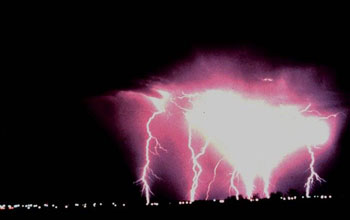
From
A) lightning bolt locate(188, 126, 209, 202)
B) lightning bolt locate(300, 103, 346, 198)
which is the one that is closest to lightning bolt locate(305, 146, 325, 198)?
lightning bolt locate(300, 103, 346, 198)

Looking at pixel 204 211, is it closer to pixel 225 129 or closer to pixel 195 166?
pixel 195 166

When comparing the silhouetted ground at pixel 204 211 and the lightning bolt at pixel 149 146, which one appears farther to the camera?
the lightning bolt at pixel 149 146

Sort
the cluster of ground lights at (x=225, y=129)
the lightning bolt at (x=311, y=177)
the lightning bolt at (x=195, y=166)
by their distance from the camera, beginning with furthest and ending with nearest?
1. the lightning bolt at (x=311, y=177)
2. the lightning bolt at (x=195, y=166)
3. the cluster of ground lights at (x=225, y=129)

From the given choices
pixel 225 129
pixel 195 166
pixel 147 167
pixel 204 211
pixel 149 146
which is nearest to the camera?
pixel 204 211

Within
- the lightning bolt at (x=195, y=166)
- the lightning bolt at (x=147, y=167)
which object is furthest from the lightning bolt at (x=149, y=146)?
the lightning bolt at (x=195, y=166)

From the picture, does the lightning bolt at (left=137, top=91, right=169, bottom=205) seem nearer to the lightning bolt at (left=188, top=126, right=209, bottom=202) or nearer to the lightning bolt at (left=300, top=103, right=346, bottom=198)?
the lightning bolt at (left=188, top=126, right=209, bottom=202)

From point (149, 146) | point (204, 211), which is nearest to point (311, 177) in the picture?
→ point (149, 146)

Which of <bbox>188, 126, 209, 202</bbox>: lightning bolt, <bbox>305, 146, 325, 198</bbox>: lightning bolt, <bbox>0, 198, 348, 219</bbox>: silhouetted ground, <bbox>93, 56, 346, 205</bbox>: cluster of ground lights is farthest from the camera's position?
<bbox>305, 146, 325, 198</bbox>: lightning bolt

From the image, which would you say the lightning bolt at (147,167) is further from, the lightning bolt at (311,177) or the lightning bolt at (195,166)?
the lightning bolt at (311,177)

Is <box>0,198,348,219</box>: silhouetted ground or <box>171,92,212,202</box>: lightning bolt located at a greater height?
<box>171,92,212,202</box>: lightning bolt
